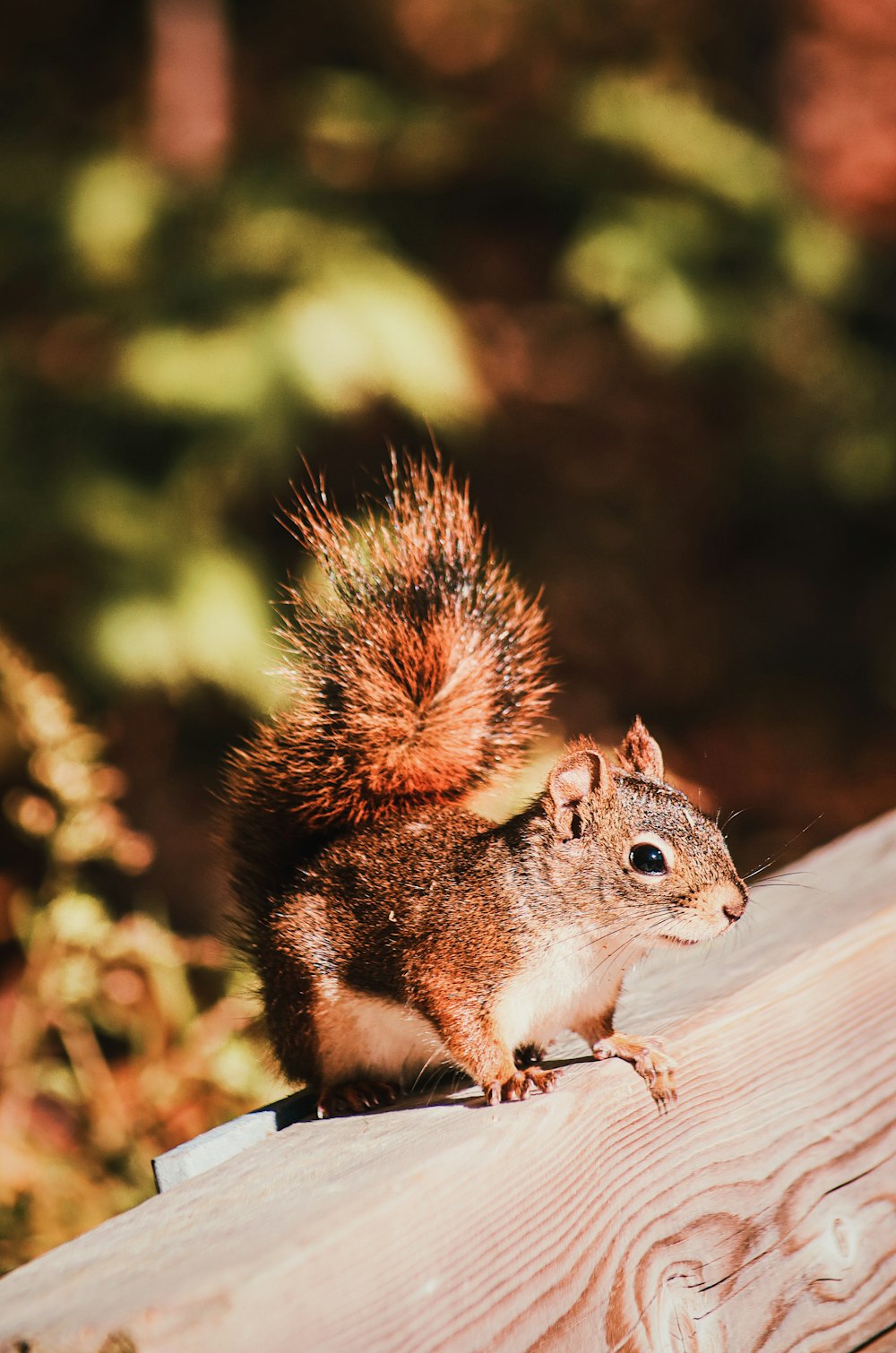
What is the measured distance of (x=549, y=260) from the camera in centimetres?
535

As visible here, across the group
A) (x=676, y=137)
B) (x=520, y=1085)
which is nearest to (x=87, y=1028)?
(x=520, y=1085)

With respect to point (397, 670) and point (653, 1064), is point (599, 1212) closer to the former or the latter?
point (653, 1064)

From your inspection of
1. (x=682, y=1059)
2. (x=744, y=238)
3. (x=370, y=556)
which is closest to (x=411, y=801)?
(x=370, y=556)

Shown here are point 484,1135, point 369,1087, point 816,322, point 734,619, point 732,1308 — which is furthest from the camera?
point 734,619

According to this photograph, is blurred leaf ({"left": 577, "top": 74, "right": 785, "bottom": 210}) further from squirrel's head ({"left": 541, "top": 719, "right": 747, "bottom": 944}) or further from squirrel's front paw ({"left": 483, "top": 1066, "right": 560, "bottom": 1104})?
squirrel's front paw ({"left": 483, "top": 1066, "right": 560, "bottom": 1104})

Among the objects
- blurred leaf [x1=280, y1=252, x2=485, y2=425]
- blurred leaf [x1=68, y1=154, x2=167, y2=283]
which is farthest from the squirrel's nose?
blurred leaf [x1=68, y1=154, x2=167, y2=283]

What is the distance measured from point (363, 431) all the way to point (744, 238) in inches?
49.5

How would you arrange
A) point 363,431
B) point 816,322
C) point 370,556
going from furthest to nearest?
point 816,322
point 363,431
point 370,556

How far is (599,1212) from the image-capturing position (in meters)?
0.94

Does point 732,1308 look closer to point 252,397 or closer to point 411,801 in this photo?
point 411,801

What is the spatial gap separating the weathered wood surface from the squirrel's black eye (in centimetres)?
12

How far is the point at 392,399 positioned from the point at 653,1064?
2.41 m

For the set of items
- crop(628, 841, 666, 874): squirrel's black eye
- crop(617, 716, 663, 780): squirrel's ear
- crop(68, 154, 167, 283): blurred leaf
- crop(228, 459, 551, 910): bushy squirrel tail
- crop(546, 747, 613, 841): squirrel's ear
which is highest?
crop(68, 154, 167, 283): blurred leaf

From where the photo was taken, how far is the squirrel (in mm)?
1178
